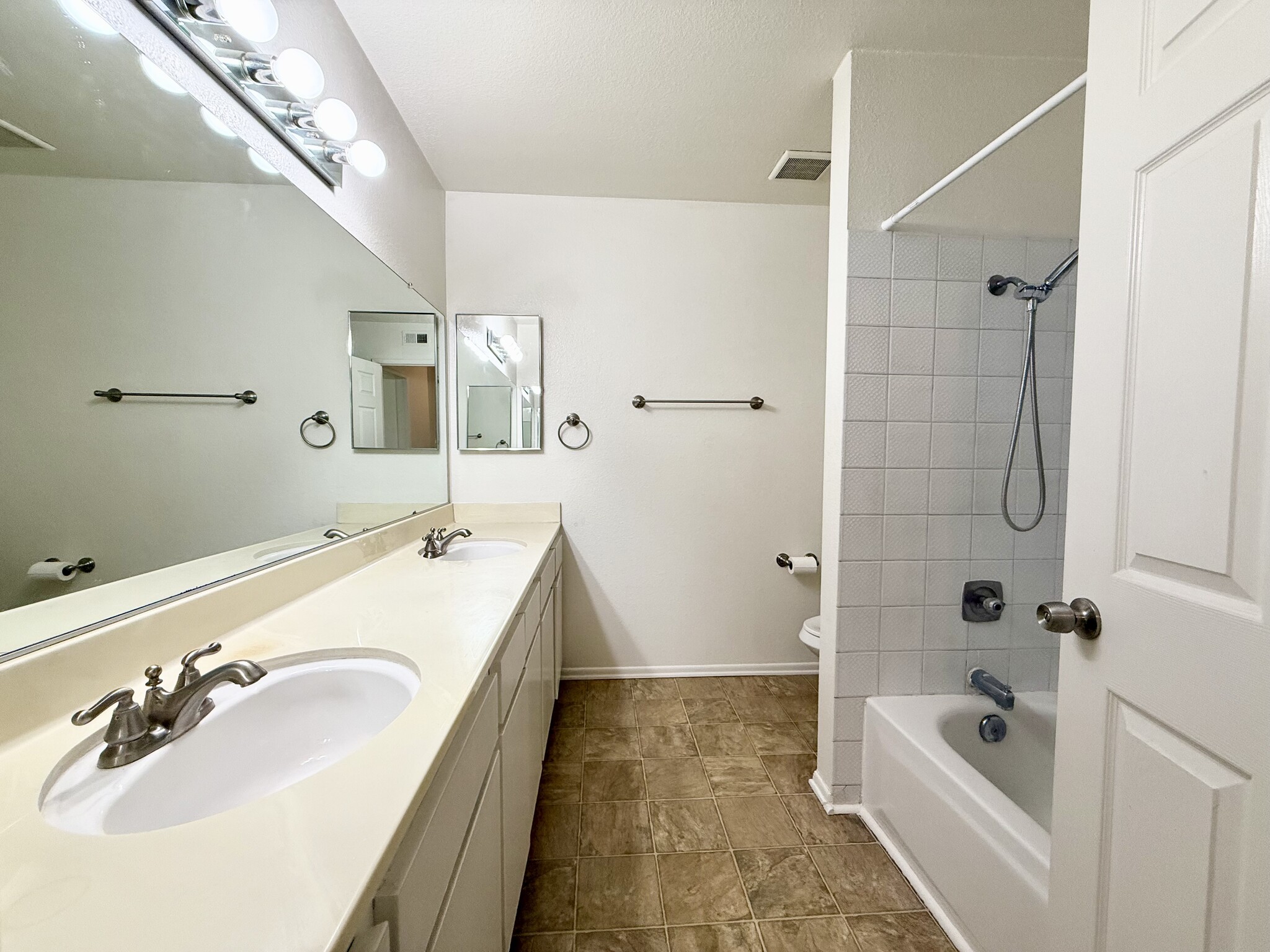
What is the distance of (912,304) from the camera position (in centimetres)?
154

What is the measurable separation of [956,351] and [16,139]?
6.66 ft

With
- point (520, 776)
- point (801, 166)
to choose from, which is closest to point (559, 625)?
point (520, 776)

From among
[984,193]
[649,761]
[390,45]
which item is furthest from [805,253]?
[649,761]

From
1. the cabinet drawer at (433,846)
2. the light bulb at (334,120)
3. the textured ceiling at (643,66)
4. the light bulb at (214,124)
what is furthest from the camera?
the textured ceiling at (643,66)

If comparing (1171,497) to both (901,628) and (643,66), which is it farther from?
(643,66)

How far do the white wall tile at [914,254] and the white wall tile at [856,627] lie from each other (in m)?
1.05

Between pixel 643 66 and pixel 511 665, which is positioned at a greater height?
pixel 643 66

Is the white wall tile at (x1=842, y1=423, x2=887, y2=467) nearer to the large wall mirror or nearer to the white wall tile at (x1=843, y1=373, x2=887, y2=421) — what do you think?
the white wall tile at (x1=843, y1=373, x2=887, y2=421)

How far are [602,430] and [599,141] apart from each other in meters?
1.22

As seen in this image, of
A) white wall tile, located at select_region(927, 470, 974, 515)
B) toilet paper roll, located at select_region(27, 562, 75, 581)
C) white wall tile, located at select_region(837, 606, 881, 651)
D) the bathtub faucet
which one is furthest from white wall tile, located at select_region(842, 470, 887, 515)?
toilet paper roll, located at select_region(27, 562, 75, 581)

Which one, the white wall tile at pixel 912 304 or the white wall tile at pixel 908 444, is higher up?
the white wall tile at pixel 912 304

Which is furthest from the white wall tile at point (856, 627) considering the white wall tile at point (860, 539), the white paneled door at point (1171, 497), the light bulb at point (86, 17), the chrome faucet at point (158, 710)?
the light bulb at point (86, 17)

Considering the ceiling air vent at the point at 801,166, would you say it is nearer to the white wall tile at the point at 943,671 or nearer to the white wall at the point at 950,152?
the white wall at the point at 950,152

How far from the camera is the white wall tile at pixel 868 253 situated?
152 centimetres
